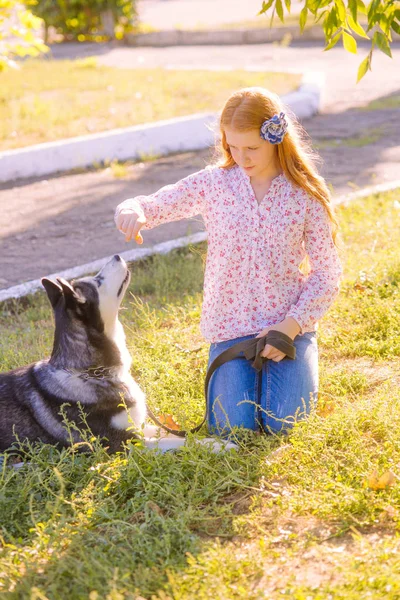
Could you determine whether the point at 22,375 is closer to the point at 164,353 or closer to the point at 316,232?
the point at 164,353

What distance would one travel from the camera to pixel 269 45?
18250mm

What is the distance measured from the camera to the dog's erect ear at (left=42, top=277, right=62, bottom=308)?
3.29 metres

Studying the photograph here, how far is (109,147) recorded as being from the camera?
8.88m

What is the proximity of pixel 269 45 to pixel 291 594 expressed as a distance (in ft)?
57.2

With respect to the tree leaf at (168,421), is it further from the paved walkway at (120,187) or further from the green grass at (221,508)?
the paved walkway at (120,187)

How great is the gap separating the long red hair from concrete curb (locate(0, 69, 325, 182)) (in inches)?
173

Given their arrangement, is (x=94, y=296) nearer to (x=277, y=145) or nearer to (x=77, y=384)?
(x=77, y=384)

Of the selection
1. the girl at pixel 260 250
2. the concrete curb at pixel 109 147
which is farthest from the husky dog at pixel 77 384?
the concrete curb at pixel 109 147

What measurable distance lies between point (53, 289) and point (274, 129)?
1.23 metres

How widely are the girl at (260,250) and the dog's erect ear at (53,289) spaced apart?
0.45 meters

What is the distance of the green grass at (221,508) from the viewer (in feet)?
8.23

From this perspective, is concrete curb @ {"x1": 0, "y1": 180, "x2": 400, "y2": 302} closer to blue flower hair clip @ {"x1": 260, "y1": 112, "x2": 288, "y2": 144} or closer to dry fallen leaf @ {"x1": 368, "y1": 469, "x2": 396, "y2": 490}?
blue flower hair clip @ {"x1": 260, "y1": 112, "x2": 288, "y2": 144}

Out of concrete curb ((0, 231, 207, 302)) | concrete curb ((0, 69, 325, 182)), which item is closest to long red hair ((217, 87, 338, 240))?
concrete curb ((0, 231, 207, 302))

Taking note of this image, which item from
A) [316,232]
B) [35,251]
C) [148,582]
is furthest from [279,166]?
[35,251]
